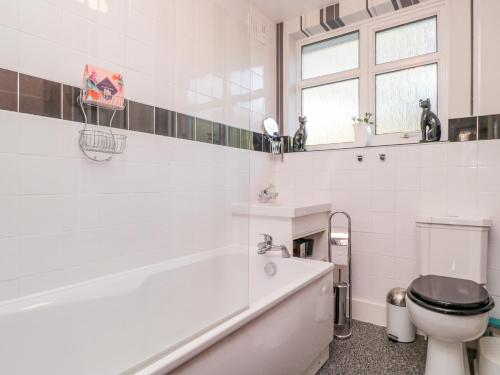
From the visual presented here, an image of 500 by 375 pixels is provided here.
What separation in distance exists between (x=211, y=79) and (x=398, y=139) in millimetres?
1527

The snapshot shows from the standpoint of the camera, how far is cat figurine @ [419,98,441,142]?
2135 mm

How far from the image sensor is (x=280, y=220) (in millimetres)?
2049

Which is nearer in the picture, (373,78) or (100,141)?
(100,141)

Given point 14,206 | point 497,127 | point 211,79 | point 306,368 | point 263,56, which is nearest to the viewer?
point 14,206

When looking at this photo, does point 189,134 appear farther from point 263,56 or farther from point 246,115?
point 263,56

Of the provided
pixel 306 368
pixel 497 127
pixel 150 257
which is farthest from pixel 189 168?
pixel 497 127

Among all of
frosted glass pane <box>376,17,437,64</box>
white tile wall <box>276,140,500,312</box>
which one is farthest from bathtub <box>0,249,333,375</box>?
frosted glass pane <box>376,17,437,64</box>

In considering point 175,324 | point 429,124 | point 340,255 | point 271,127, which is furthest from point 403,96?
point 175,324

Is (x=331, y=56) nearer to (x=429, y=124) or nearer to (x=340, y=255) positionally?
(x=429, y=124)

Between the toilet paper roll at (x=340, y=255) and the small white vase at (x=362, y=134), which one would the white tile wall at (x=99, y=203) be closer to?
the toilet paper roll at (x=340, y=255)

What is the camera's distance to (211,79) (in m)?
2.04

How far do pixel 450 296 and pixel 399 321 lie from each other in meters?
0.61

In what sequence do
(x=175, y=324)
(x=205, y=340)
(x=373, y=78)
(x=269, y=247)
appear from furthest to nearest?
(x=373, y=78), (x=269, y=247), (x=175, y=324), (x=205, y=340)

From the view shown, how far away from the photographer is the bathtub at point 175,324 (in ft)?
3.33
